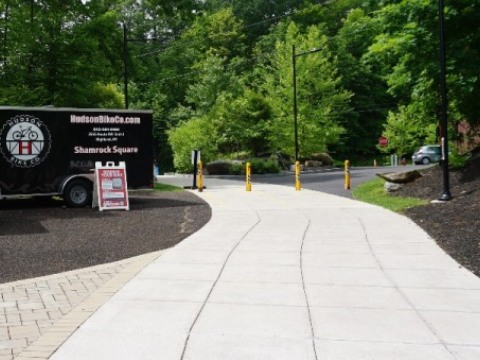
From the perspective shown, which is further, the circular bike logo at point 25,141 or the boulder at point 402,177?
the boulder at point 402,177

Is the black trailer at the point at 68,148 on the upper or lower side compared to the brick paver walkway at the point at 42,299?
upper

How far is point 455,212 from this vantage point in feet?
39.3

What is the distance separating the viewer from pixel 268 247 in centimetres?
934

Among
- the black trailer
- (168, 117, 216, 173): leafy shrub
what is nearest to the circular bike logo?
the black trailer

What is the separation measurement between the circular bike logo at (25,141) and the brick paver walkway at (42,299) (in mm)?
8611

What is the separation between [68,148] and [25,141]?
4.05 feet

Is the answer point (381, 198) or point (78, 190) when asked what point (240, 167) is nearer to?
point (381, 198)

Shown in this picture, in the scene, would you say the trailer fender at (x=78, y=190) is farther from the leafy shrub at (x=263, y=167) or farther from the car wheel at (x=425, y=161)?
the car wheel at (x=425, y=161)

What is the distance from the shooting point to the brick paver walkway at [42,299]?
4.82m

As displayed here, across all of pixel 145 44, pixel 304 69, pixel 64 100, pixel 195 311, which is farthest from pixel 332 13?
pixel 195 311

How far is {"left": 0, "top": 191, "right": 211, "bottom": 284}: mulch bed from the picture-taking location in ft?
27.4

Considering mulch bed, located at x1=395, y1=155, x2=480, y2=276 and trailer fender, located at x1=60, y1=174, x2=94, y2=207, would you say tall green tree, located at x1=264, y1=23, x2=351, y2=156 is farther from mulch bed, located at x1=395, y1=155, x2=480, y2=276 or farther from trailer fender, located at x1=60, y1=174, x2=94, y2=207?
trailer fender, located at x1=60, y1=174, x2=94, y2=207

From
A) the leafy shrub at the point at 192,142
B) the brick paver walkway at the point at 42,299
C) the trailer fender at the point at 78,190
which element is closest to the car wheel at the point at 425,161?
the leafy shrub at the point at 192,142

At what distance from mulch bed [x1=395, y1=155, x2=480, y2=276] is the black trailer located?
8682 millimetres
